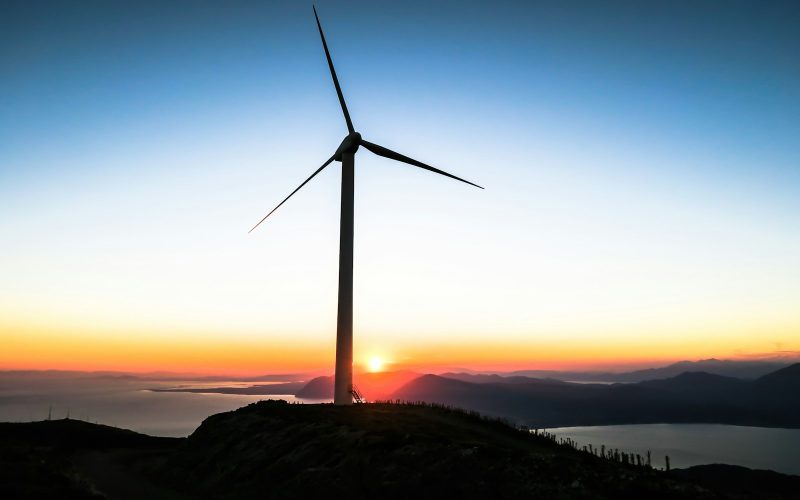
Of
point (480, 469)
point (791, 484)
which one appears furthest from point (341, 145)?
point (791, 484)

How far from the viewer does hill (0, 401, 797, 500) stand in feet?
89.6

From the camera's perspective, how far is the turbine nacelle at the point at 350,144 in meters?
63.2

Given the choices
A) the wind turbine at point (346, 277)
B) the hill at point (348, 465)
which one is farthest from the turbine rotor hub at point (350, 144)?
the hill at point (348, 465)

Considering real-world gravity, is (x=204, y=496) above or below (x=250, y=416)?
below

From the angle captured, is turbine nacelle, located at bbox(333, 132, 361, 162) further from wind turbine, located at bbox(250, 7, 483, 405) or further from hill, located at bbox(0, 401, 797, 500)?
hill, located at bbox(0, 401, 797, 500)

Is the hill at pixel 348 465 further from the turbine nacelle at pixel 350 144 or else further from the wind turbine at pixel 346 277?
the turbine nacelle at pixel 350 144

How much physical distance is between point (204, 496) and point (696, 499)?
3420 centimetres

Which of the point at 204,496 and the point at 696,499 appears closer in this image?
the point at 696,499

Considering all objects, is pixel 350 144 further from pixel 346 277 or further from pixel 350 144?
→ pixel 346 277

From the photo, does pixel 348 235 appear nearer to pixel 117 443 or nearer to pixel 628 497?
pixel 628 497

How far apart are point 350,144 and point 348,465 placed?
129ft

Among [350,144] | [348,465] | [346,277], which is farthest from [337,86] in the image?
[348,465]

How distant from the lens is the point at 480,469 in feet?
97.2

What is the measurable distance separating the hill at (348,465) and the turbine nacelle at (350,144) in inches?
1199
